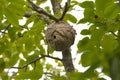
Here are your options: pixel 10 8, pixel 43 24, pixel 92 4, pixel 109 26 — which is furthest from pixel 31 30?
pixel 109 26

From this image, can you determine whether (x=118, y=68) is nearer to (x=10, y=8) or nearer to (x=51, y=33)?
(x=10, y=8)

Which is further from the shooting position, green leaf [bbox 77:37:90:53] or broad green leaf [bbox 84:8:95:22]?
green leaf [bbox 77:37:90:53]

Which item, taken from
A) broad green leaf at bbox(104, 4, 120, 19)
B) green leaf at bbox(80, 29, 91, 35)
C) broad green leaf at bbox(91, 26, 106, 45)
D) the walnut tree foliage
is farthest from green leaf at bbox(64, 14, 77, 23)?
broad green leaf at bbox(104, 4, 120, 19)

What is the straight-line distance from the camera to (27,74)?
1.63m

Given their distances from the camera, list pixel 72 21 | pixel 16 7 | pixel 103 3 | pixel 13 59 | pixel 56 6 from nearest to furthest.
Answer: pixel 103 3 → pixel 16 7 → pixel 72 21 → pixel 13 59 → pixel 56 6

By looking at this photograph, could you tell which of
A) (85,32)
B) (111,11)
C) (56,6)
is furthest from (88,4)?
(56,6)

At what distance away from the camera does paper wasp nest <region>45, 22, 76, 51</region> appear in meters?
1.69

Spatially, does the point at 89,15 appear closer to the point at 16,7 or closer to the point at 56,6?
the point at 16,7

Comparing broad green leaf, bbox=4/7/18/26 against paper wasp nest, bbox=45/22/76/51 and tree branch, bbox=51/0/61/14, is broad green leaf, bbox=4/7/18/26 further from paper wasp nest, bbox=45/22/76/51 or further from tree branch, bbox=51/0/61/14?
tree branch, bbox=51/0/61/14

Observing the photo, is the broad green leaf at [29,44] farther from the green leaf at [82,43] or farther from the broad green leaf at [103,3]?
the broad green leaf at [103,3]

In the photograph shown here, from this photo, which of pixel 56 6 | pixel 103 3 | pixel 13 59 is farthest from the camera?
pixel 56 6

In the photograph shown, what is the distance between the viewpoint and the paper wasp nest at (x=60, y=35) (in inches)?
66.7

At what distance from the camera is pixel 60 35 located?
170cm

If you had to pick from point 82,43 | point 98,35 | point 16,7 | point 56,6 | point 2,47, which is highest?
point 56,6
